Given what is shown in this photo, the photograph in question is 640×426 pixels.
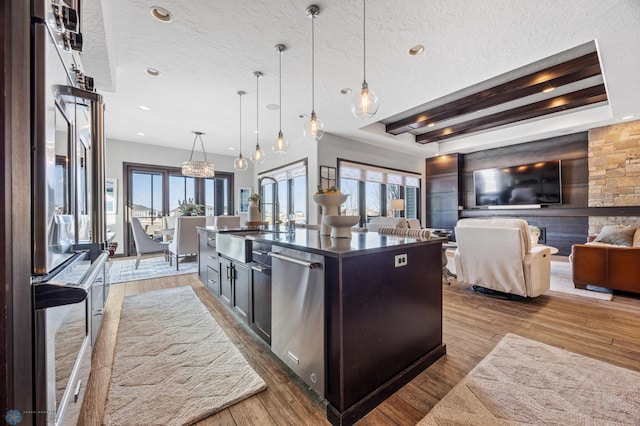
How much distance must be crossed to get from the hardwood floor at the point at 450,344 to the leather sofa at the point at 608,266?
0.66 feet

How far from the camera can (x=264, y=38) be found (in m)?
2.67

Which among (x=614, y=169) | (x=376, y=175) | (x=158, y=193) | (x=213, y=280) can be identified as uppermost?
(x=376, y=175)

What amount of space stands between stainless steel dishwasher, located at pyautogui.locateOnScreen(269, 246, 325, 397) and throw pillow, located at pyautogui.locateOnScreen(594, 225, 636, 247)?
192 inches

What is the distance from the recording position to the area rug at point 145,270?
4336 mm

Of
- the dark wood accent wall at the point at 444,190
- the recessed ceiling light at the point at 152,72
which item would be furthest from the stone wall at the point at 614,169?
the recessed ceiling light at the point at 152,72

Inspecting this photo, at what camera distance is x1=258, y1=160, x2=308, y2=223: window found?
639 cm

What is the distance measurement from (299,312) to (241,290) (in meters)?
0.99

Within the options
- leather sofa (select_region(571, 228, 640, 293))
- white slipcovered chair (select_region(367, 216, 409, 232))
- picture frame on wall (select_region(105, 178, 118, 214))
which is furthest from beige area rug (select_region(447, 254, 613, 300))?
picture frame on wall (select_region(105, 178, 118, 214))

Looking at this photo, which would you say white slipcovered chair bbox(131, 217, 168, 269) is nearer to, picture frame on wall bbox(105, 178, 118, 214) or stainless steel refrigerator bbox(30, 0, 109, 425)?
picture frame on wall bbox(105, 178, 118, 214)

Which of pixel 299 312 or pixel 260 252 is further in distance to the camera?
pixel 260 252

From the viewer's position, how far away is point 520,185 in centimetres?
641

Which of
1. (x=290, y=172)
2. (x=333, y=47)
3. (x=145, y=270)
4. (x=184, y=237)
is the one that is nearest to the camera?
(x=333, y=47)

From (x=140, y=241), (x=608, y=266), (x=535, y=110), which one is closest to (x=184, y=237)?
(x=140, y=241)

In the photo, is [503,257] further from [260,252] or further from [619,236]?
[260,252]
